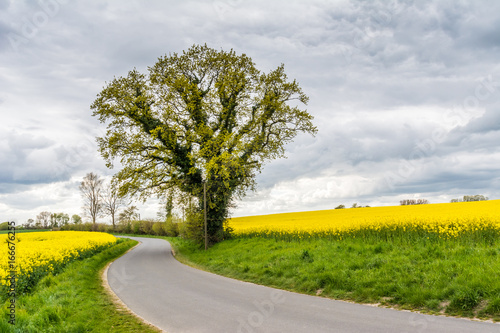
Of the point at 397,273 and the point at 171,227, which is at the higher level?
the point at 397,273

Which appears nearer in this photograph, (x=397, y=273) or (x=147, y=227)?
(x=397, y=273)

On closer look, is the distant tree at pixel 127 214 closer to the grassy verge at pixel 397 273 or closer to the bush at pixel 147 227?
the bush at pixel 147 227

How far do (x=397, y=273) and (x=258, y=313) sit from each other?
14.3 feet

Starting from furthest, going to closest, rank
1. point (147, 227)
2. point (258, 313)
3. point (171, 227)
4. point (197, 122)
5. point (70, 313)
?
point (147, 227), point (171, 227), point (197, 122), point (70, 313), point (258, 313)

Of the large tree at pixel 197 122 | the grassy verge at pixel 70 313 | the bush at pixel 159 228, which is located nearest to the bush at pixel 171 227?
the bush at pixel 159 228

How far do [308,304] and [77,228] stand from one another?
76974 millimetres

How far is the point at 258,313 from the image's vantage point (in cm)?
773

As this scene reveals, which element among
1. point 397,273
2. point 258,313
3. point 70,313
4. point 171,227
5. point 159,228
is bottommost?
point 159,228

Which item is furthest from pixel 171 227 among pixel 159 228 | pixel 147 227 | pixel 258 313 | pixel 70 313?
pixel 258 313

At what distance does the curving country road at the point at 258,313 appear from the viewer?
653 cm

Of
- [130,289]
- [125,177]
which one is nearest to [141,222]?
[125,177]

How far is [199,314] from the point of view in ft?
25.9

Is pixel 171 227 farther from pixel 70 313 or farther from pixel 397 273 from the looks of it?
pixel 397 273

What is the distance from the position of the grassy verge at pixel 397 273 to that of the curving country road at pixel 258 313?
0.75 m
